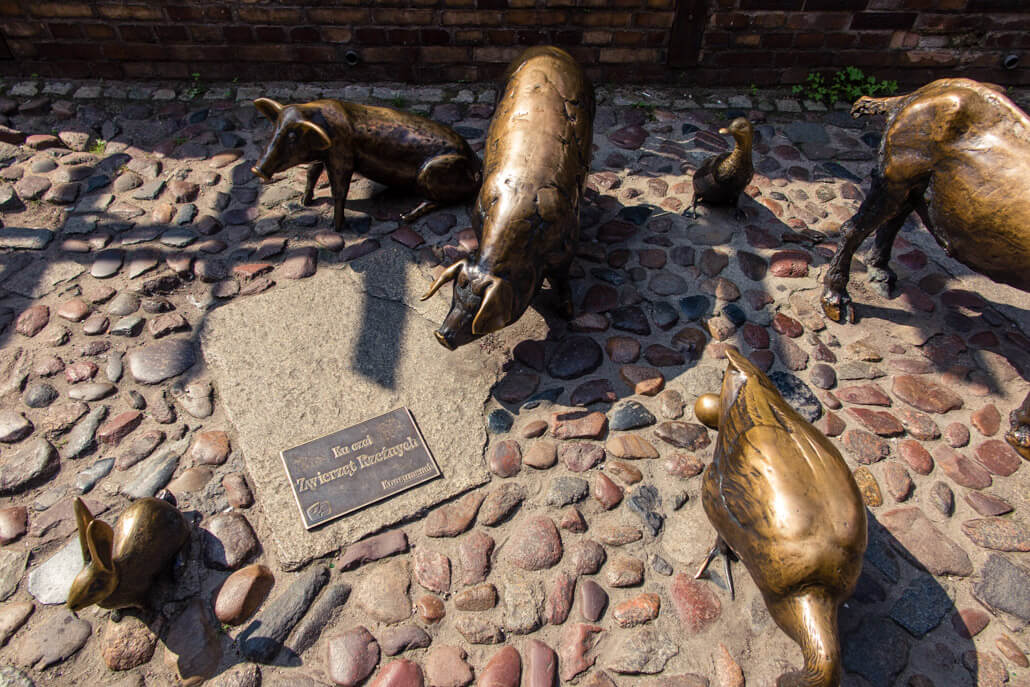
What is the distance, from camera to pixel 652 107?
5.90 metres

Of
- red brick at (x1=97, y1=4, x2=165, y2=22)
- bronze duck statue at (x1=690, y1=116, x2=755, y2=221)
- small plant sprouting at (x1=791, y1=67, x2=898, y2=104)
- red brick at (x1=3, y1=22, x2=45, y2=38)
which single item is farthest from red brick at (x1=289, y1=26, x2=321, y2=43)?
small plant sprouting at (x1=791, y1=67, x2=898, y2=104)

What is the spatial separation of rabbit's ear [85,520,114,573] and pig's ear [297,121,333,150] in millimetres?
2624

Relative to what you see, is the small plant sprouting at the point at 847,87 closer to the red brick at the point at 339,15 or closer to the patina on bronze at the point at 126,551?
the red brick at the point at 339,15

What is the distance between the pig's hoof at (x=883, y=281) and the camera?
421 centimetres

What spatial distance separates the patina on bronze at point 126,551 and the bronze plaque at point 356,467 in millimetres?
557

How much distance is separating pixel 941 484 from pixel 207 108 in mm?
6280

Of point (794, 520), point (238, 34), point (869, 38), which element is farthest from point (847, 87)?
point (238, 34)

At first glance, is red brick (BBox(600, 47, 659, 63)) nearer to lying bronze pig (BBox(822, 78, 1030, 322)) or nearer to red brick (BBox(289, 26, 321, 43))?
red brick (BBox(289, 26, 321, 43))

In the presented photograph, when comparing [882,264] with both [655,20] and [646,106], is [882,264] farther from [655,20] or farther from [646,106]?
[655,20]

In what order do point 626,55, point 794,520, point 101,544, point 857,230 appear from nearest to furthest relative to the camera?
point 794,520 → point 101,544 → point 857,230 → point 626,55

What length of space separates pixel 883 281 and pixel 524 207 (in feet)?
8.54

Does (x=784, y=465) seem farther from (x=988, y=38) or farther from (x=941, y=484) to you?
(x=988, y=38)

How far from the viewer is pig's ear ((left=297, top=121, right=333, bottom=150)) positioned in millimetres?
4066

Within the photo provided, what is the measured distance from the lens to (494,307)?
3234 mm
